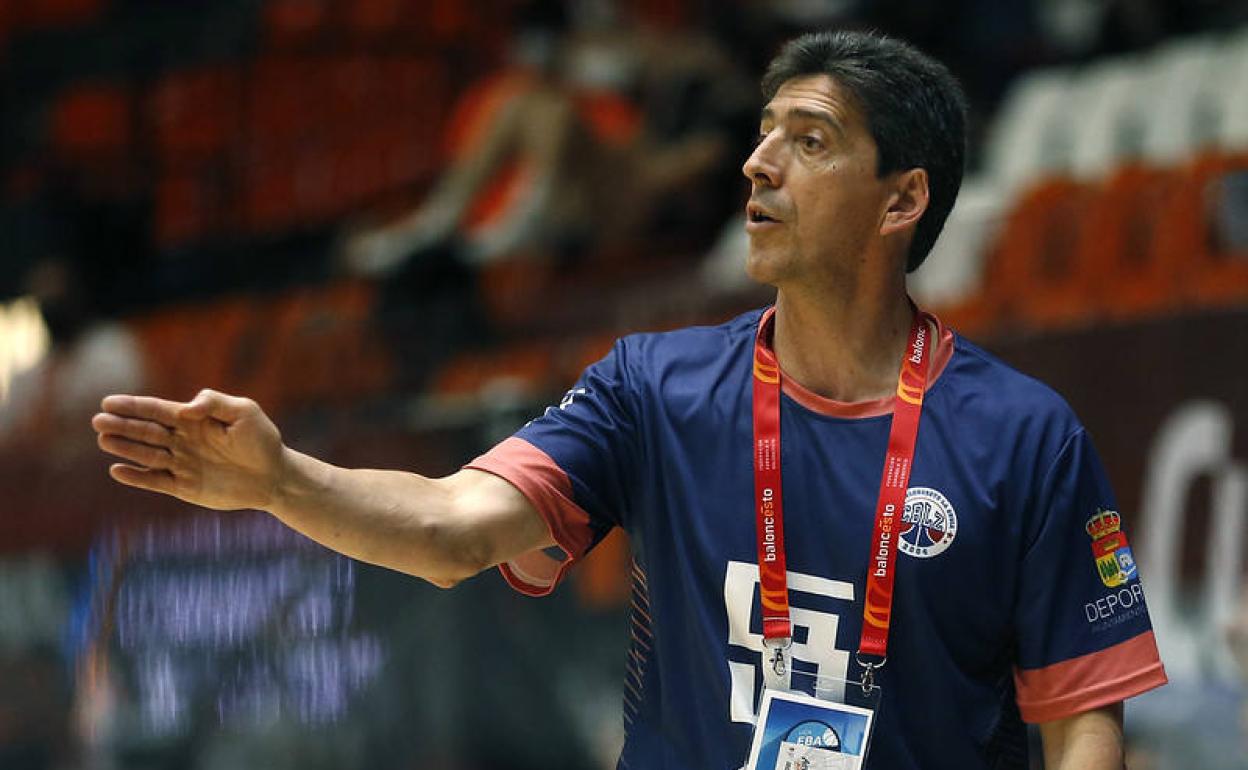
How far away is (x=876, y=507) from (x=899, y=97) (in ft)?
2.05

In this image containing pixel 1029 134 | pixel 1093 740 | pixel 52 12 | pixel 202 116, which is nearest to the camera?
pixel 1093 740

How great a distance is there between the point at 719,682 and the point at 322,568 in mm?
3182

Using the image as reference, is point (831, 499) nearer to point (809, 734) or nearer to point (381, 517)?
point (809, 734)

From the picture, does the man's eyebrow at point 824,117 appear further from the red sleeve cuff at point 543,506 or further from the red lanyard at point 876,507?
the red sleeve cuff at point 543,506

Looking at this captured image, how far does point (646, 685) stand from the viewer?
3.07 m

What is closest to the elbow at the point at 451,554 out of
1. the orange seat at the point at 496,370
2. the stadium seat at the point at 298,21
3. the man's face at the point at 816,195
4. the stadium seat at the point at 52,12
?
the man's face at the point at 816,195

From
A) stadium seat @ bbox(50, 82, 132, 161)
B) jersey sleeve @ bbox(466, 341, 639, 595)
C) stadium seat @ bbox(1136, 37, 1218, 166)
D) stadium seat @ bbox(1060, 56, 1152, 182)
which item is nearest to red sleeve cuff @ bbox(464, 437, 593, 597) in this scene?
jersey sleeve @ bbox(466, 341, 639, 595)

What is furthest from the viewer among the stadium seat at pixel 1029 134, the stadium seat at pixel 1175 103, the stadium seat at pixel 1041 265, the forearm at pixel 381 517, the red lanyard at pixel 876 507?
the stadium seat at pixel 1029 134

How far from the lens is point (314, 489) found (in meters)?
2.76

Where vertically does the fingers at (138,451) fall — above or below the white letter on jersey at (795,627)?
above

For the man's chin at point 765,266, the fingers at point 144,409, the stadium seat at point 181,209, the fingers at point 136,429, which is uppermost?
the stadium seat at point 181,209

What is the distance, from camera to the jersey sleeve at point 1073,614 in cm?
291

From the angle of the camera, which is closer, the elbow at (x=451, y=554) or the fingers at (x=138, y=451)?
the fingers at (x=138, y=451)

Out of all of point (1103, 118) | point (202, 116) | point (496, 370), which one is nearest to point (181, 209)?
point (202, 116)
